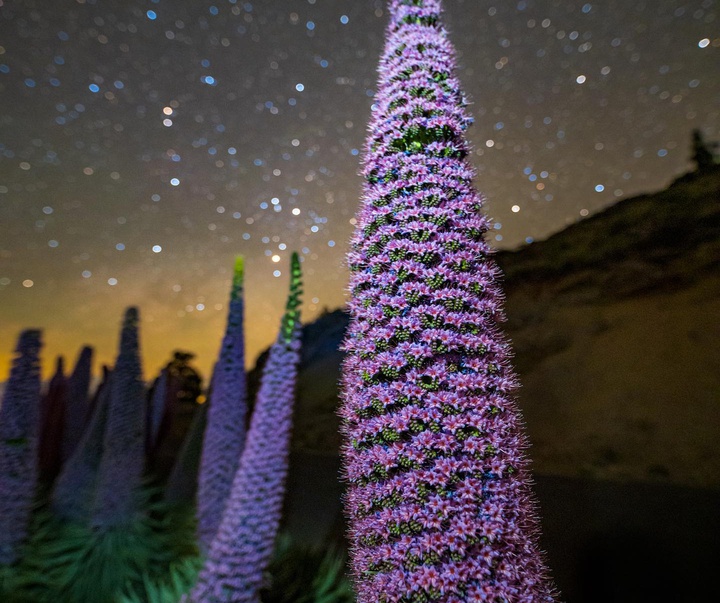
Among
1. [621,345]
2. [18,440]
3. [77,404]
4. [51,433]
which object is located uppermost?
[621,345]

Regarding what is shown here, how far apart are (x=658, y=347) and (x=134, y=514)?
8263 millimetres

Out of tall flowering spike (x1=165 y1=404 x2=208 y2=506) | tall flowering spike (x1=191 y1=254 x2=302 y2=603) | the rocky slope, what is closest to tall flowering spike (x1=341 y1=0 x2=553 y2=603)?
tall flowering spike (x1=191 y1=254 x2=302 y2=603)

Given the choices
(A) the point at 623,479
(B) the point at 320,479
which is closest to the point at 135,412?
(B) the point at 320,479

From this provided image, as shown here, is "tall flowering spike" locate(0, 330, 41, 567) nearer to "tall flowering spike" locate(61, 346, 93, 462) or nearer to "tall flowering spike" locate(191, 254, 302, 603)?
"tall flowering spike" locate(191, 254, 302, 603)

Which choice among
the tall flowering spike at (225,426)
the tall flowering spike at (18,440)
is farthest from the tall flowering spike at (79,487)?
the tall flowering spike at (225,426)

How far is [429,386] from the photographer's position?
1461 mm

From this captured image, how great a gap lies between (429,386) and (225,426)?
2936 millimetres

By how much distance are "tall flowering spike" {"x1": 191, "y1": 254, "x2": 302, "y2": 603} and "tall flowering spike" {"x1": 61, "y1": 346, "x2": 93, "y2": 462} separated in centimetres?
450

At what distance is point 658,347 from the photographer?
7836 mm

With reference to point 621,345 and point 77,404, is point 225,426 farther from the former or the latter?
point 621,345

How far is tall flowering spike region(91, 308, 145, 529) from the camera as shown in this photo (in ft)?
13.3

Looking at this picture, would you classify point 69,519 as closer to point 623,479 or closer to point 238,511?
point 238,511

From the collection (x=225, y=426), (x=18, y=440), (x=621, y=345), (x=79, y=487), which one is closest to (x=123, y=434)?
(x=18, y=440)

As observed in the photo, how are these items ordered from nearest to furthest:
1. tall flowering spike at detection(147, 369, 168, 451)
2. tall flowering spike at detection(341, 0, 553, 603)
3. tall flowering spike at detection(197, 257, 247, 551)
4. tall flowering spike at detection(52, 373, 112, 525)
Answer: tall flowering spike at detection(341, 0, 553, 603) → tall flowering spike at detection(197, 257, 247, 551) → tall flowering spike at detection(52, 373, 112, 525) → tall flowering spike at detection(147, 369, 168, 451)
